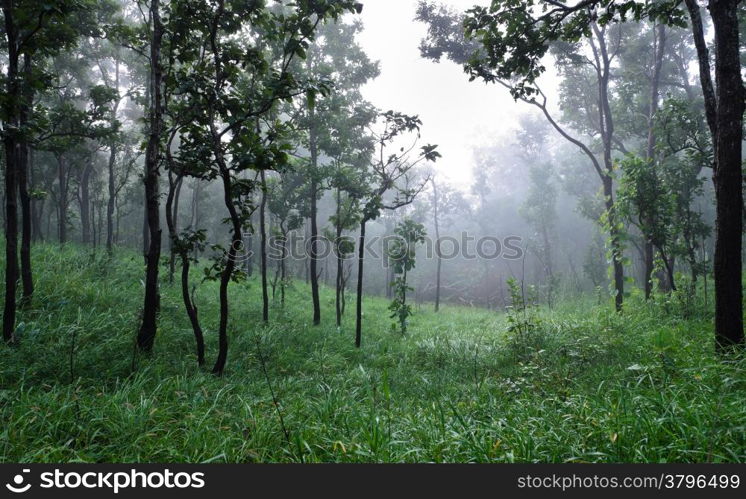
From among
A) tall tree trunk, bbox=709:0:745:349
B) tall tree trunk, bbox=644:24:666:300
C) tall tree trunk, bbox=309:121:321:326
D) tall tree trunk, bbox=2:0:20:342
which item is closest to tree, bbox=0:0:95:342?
tall tree trunk, bbox=2:0:20:342

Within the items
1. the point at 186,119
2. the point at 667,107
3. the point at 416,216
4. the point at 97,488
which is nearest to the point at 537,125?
the point at 416,216

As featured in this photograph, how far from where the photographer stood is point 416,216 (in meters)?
31.5

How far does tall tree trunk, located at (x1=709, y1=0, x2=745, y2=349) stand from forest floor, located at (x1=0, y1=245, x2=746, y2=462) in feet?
2.34

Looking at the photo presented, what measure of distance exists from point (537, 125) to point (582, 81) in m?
24.2

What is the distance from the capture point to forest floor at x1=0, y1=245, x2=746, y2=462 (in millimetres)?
2510

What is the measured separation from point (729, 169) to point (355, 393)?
5.14 m

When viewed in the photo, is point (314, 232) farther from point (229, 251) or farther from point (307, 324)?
point (229, 251)

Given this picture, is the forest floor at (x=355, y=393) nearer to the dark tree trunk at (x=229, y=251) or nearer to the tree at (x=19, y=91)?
the dark tree trunk at (x=229, y=251)

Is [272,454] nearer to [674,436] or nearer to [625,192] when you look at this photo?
[674,436]

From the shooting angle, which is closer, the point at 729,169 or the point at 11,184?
the point at 729,169

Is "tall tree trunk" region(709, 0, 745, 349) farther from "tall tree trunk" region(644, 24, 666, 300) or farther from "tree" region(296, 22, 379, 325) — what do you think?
"tree" region(296, 22, 379, 325)

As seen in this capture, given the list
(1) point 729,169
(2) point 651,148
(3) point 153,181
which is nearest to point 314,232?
(3) point 153,181

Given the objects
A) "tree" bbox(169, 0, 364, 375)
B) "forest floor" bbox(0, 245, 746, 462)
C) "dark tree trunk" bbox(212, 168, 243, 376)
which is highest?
"tree" bbox(169, 0, 364, 375)

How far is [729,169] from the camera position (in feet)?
13.3
